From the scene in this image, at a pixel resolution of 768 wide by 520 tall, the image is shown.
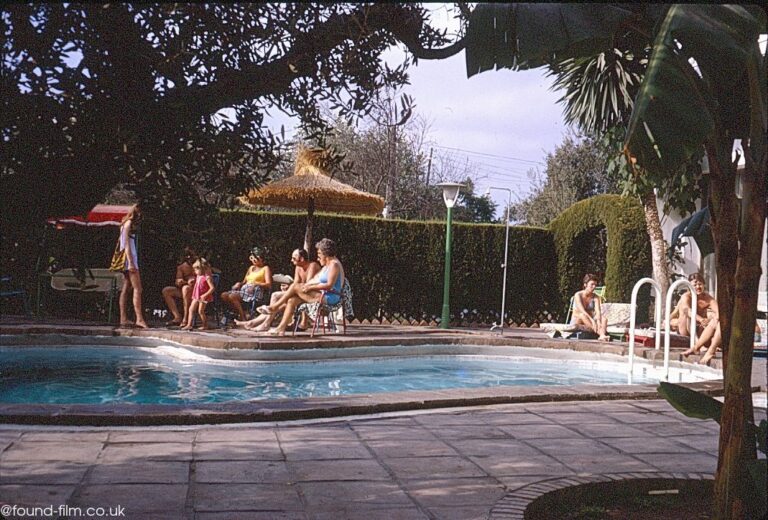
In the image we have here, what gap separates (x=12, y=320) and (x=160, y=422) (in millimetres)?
7909

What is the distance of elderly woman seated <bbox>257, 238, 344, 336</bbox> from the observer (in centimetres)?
1116

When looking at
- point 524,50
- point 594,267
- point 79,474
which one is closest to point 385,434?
point 79,474

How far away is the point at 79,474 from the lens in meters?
3.81

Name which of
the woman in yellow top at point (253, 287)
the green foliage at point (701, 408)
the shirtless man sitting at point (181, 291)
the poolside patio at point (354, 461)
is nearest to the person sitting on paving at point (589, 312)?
the woman in yellow top at point (253, 287)

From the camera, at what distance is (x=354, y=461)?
14.1 feet

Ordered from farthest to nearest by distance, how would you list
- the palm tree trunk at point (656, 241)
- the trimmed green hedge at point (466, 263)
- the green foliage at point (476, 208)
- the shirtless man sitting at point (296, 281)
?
the green foliage at point (476, 208)
the trimmed green hedge at point (466, 263)
the palm tree trunk at point (656, 241)
the shirtless man sitting at point (296, 281)

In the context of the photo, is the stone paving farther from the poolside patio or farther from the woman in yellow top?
the woman in yellow top

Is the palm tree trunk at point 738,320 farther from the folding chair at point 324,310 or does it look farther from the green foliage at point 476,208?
the green foliage at point 476,208

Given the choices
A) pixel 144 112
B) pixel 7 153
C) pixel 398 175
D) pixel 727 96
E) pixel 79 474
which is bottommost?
pixel 79 474

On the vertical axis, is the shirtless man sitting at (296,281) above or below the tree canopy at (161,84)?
below

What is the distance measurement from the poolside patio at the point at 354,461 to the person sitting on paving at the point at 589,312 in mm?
6471

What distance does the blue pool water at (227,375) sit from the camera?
26.2ft

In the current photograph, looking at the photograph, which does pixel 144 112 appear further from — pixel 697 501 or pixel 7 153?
pixel 697 501

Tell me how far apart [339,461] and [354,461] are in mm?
80
